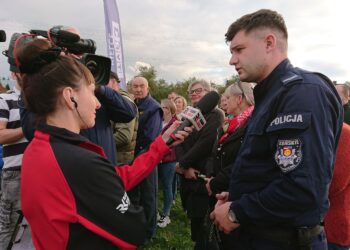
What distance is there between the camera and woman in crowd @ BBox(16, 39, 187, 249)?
→ 123 cm

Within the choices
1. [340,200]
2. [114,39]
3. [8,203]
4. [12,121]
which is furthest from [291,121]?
[114,39]

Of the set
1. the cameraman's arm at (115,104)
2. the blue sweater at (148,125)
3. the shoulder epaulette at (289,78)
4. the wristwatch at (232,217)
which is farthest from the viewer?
the blue sweater at (148,125)

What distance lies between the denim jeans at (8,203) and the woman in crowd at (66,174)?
Answer: 179 centimetres

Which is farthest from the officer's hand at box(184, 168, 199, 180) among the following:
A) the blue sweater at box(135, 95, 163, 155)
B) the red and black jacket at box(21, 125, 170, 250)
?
the red and black jacket at box(21, 125, 170, 250)

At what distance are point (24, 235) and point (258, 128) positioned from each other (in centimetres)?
336

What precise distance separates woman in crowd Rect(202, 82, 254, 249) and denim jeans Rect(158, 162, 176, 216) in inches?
75.3

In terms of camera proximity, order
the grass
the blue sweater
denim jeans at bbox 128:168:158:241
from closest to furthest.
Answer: the grass < denim jeans at bbox 128:168:158:241 < the blue sweater

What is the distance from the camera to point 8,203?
298 cm

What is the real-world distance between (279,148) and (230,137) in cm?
117

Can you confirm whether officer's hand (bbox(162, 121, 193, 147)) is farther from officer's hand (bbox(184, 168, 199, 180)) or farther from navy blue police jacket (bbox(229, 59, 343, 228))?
officer's hand (bbox(184, 168, 199, 180))

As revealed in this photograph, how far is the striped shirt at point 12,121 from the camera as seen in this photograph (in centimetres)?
283

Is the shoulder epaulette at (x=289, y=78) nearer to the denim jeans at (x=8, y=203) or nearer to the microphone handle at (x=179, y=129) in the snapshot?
the microphone handle at (x=179, y=129)

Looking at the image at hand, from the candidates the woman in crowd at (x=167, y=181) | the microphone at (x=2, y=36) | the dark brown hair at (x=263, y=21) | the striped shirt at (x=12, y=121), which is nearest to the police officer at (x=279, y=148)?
the dark brown hair at (x=263, y=21)

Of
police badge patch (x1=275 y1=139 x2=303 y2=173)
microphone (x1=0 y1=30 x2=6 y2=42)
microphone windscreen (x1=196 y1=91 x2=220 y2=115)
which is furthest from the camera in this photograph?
microphone windscreen (x1=196 y1=91 x2=220 y2=115)
